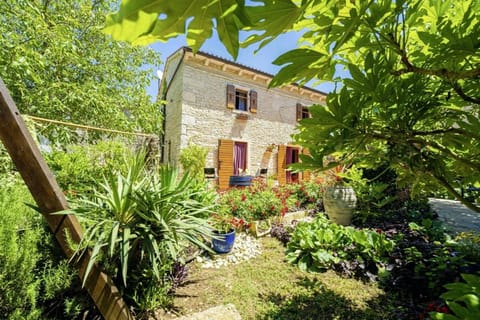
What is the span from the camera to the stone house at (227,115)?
7.66 m

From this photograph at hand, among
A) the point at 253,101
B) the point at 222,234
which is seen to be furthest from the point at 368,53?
the point at 253,101

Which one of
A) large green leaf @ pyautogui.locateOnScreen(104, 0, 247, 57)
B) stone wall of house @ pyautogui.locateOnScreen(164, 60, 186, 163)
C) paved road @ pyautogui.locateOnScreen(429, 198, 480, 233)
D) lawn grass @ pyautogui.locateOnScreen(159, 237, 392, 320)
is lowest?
lawn grass @ pyautogui.locateOnScreen(159, 237, 392, 320)

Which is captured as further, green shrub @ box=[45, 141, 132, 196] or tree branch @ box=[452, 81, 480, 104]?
green shrub @ box=[45, 141, 132, 196]

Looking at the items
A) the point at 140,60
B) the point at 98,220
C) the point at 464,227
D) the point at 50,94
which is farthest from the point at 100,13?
the point at 464,227

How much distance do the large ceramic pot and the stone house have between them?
10.2 feet

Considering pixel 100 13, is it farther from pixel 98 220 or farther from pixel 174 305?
pixel 174 305

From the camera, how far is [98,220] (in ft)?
6.04

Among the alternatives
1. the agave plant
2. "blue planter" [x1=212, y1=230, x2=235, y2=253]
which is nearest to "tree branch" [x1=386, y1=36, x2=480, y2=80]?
the agave plant

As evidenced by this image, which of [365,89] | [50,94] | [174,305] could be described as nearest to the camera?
[365,89]

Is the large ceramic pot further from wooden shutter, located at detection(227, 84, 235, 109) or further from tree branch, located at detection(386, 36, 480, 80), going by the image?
wooden shutter, located at detection(227, 84, 235, 109)

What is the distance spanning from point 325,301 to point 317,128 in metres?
2.16

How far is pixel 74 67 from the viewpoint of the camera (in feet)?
20.7

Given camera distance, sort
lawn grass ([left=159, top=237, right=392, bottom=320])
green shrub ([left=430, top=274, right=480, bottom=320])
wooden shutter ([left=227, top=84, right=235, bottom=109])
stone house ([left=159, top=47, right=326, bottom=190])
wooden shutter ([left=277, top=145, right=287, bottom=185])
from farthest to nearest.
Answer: wooden shutter ([left=277, top=145, right=287, bottom=185]), wooden shutter ([left=227, top=84, right=235, bottom=109]), stone house ([left=159, top=47, right=326, bottom=190]), lawn grass ([left=159, top=237, right=392, bottom=320]), green shrub ([left=430, top=274, right=480, bottom=320])

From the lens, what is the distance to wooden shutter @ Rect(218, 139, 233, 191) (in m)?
8.03
